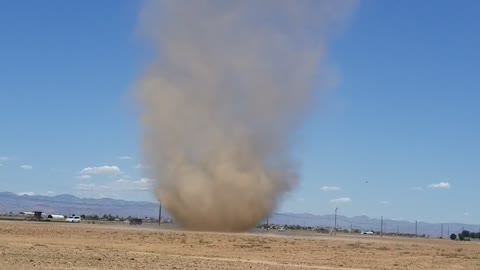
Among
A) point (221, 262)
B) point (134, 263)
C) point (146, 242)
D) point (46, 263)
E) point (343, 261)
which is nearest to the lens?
point (46, 263)

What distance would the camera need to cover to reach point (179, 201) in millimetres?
97000

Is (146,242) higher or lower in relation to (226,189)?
lower

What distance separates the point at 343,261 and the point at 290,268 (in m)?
10.6

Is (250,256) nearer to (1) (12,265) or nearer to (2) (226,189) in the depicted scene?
(1) (12,265)

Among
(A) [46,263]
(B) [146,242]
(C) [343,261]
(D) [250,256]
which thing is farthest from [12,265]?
(B) [146,242]

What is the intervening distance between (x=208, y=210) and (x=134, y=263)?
6101 cm

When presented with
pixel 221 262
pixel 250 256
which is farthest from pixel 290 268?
pixel 250 256

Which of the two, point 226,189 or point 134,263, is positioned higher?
point 226,189

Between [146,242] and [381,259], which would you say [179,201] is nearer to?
[146,242]

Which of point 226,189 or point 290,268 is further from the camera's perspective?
point 226,189

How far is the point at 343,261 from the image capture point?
4544 centimetres

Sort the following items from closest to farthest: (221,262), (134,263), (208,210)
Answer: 1. (134,263)
2. (221,262)
3. (208,210)

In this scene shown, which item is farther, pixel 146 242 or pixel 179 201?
pixel 179 201

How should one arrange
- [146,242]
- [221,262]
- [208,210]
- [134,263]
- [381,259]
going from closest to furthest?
[134,263] → [221,262] → [381,259] → [146,242] → [208,210]
